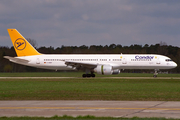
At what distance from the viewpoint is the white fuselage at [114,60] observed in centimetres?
4462

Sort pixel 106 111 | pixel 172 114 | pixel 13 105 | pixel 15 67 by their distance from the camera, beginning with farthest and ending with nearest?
pixel 15 67
pixel 13 105
pixel 106 111
pixel 172 114

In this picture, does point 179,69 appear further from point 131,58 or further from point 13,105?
point 13,105

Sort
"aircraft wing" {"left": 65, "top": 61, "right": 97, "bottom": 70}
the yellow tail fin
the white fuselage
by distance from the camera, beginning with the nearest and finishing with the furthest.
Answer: "aircraft wing" {"left": 65, "top": 61, "right": 97, "bottom": 70}, the white fuselage, the yellow tail fin

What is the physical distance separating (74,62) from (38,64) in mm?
7668

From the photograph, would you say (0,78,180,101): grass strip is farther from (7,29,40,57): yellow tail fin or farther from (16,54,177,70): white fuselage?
(7,29,40,57): yellow tail fin


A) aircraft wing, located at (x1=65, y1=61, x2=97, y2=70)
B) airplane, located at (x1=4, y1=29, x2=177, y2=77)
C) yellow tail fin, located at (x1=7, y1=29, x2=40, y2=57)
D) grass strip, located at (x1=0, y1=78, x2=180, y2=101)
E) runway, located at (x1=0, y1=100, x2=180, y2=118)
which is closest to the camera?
runway, located at (x1=0, y1=100, x2=180, y2=118)

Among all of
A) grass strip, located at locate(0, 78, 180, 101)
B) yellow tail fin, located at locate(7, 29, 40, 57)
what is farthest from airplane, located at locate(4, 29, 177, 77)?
grass strip, located at locate(0, 78, 180, 101)

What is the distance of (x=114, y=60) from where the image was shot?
45188mm

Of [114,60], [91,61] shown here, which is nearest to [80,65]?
[91,61]

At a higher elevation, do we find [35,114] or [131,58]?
[131,58]

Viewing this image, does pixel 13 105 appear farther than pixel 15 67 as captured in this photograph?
No

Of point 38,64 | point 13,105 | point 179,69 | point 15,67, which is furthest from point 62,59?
point 179,69

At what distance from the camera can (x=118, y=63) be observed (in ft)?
148

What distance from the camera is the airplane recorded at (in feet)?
146
